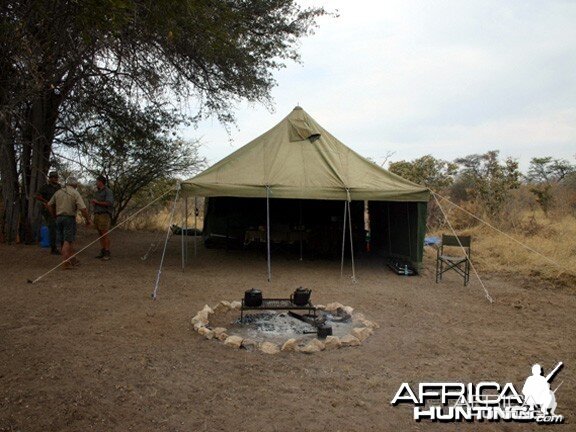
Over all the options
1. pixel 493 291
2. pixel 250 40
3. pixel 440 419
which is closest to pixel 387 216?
pixel 493 291

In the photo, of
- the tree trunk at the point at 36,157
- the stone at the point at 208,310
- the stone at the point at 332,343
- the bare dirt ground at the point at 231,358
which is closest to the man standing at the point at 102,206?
the bare dirt ground at the point at 231,358

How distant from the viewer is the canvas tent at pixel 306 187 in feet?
23.7

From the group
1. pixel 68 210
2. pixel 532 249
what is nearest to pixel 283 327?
pixel 68 210

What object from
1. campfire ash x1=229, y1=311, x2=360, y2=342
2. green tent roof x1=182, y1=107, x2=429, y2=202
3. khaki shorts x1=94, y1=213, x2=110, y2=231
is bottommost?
campfire ash x1=229, y1=311, x2=360, y2=342

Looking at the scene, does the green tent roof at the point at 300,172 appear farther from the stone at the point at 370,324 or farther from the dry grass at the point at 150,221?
the dry grass at the point at 150,221

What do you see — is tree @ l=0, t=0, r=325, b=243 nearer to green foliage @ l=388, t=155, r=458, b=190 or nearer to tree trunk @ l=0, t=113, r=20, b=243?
tree trunk @ l=0, t=113, r=20, b=243

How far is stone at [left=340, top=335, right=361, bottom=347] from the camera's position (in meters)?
3.84

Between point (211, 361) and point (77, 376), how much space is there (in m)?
0.90

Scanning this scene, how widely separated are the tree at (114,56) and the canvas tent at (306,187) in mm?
1378

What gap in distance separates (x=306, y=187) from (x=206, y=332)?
3710mm

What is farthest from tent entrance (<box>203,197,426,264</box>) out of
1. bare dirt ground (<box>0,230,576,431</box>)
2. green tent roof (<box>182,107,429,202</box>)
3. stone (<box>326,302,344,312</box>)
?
stone (<box>326,302,344,312</box>)

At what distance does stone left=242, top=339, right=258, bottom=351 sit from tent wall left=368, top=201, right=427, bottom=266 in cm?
469

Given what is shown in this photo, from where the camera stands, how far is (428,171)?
1617cm

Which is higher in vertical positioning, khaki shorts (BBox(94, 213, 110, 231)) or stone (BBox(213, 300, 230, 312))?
khaki shorts (BBox(94, 213, 110, 231))
